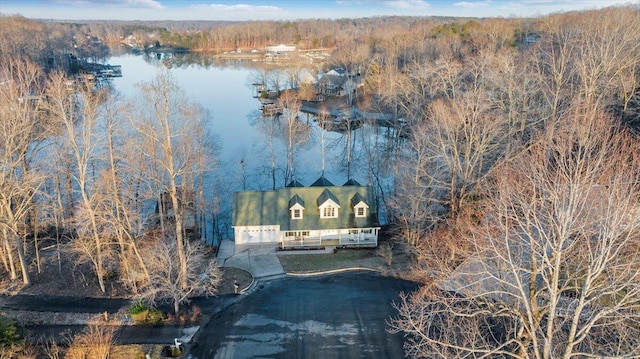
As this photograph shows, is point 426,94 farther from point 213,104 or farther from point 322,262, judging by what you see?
point 213,104

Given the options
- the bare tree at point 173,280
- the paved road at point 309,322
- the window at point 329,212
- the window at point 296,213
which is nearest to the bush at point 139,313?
the bare tree at point 173,280

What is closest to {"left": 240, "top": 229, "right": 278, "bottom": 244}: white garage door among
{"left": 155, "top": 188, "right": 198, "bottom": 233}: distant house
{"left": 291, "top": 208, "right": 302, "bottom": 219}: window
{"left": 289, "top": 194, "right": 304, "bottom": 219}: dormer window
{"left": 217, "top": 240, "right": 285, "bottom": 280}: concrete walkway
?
{"left": 217, "top": 240, "right": 285, "bottom": 280}: concrete walkway

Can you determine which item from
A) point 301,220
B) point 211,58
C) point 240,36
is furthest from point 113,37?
point 301,220

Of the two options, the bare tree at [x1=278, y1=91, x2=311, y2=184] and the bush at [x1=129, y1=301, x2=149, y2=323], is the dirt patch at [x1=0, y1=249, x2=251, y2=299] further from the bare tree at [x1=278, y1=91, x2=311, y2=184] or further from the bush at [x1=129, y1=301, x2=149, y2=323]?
the bare tree at [x1=278, y1=91, x2=311, y2=184]

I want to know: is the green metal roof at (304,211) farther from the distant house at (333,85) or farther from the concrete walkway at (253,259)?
the distant house at (333,85)

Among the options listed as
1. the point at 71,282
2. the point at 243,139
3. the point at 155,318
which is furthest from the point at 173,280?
the point at 243,139

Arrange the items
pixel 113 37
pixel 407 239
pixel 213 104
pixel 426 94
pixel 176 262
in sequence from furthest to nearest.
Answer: pixel 113 37, pixel 213 104, pixel 426 94, pixel 407 239, pixel 176 262

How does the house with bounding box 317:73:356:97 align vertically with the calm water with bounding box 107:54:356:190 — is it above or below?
above

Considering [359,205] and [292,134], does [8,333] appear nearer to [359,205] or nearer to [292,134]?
[359,205]
